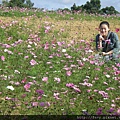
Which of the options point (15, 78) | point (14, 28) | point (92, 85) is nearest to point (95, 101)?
point (92, 85)

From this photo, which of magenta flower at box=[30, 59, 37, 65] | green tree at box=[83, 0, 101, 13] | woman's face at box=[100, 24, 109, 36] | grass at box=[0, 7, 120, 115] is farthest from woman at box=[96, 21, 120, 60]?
green tree at box=[83, 0, 101, 13]

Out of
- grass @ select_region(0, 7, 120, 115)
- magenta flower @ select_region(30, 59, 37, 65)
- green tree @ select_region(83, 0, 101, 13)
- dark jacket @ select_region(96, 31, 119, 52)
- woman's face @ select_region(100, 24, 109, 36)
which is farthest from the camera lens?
green tree @ select_region(83, 0, 101, 13)

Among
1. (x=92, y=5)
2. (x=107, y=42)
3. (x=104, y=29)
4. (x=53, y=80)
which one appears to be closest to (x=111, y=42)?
(x=107, y=42)

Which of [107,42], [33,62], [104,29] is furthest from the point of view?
[107,42]

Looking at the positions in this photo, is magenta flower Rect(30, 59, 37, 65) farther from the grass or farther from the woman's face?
the woman's face

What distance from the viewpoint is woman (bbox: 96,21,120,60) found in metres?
7.12

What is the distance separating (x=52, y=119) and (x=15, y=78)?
1.60m

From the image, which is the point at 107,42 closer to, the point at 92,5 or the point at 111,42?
the point at 111,42

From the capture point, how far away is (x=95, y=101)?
5098 mm

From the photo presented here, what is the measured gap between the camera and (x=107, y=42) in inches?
288

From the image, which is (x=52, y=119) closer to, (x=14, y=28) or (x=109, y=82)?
(x=109, y=82)

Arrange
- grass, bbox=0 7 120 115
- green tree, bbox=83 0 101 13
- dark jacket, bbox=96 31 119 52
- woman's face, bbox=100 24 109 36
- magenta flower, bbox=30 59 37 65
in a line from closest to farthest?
grass, bbox=0 7 120 115 → magenta flower, bbox=30 59 37 65 → woman's face, bbox=100 24 109 36 → dark jacket, bbox=96 31 119 52 → green tree, bbox=83 0 101 13

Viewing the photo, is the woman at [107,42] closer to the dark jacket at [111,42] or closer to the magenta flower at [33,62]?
the dark jacket at [111,42]

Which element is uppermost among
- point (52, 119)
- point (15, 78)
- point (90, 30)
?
point (90, 30)
